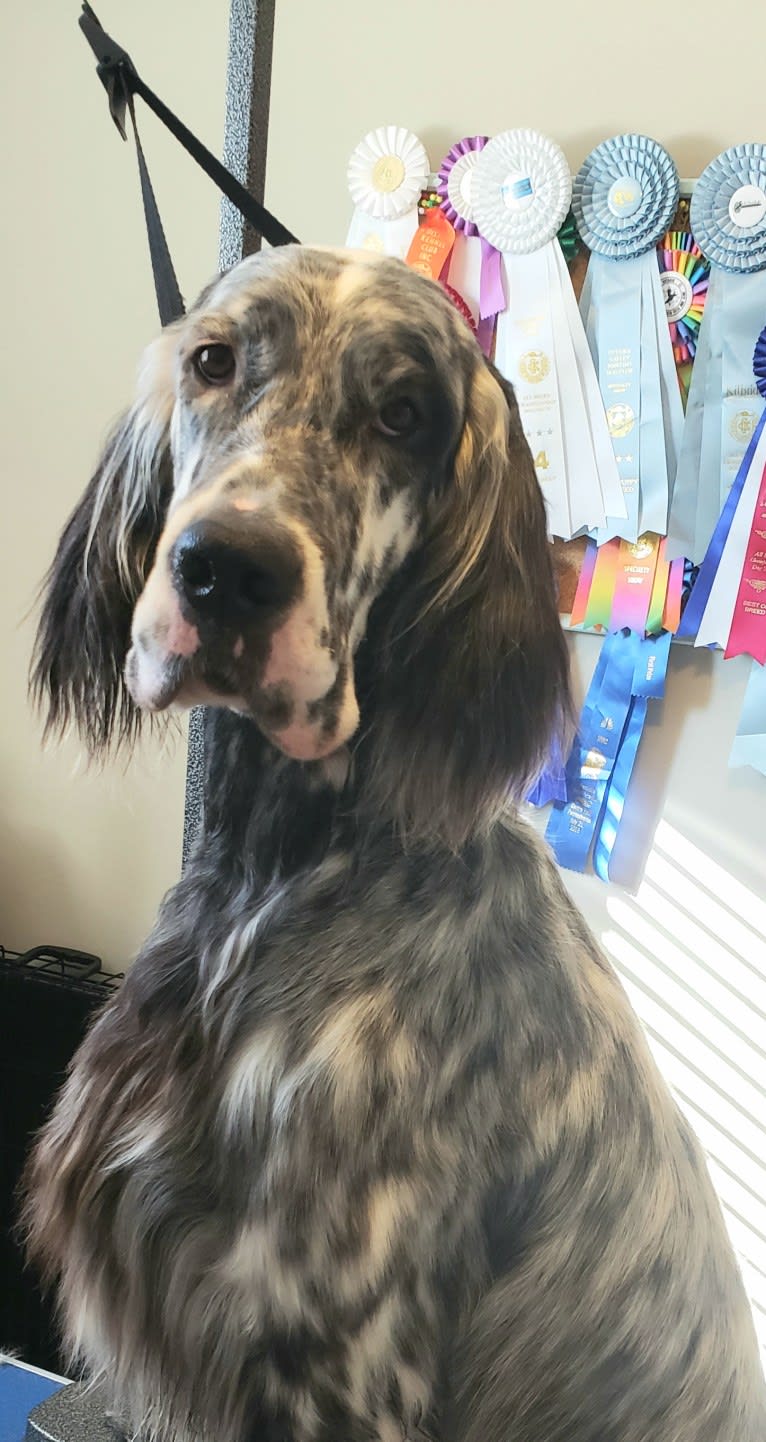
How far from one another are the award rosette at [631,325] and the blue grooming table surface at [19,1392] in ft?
4.58

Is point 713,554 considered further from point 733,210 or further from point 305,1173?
point 305,1173

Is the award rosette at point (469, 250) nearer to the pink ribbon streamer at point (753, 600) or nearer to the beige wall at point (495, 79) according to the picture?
the beige wall at point (495, 79)

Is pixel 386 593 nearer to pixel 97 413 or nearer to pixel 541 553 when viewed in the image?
pixel 541 553

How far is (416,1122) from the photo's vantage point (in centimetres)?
76

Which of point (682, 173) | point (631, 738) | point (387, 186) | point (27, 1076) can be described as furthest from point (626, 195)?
point (27, 1076)

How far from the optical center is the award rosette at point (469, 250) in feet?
5.43

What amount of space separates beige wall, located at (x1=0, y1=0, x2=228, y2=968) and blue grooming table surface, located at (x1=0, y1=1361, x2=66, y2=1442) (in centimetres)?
84

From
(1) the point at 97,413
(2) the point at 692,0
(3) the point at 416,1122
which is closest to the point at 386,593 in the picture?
(3) the point at 416,1122

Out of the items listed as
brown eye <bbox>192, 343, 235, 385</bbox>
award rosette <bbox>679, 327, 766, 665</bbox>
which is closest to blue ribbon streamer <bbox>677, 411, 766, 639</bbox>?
award rosette <bbox>679, 327, 766, 665</bbox>

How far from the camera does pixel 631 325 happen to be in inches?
63.6

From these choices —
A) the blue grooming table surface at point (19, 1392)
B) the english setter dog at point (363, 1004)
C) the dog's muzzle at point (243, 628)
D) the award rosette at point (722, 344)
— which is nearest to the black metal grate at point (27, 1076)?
the blue grooming table surface at point (19, 1392)

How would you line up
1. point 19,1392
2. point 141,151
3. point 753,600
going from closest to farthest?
point 141,151
point 19,1392
point 753,600

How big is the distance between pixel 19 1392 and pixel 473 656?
1.30 metres

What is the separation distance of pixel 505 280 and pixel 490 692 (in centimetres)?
110
